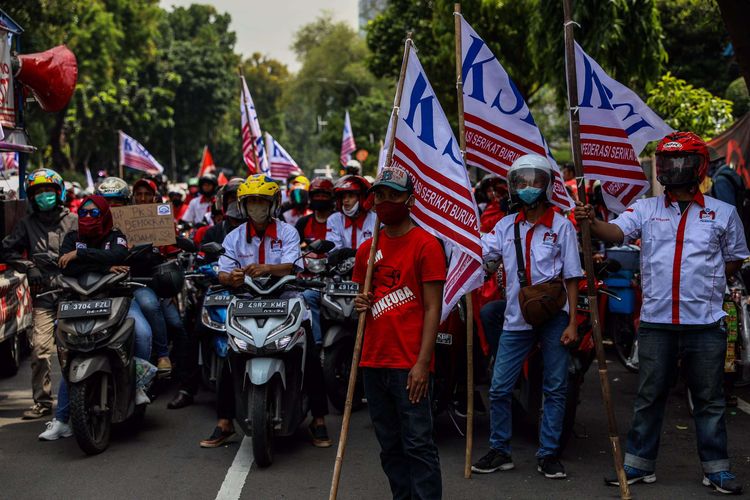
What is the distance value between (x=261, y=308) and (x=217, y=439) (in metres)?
1.09

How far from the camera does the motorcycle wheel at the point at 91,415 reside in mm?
6328

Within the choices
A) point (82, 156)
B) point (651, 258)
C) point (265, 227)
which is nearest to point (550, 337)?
point (651, 258)

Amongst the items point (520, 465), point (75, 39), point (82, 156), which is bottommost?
point (520, 465)

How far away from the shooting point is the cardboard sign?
7688 mm

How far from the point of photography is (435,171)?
5.68 m

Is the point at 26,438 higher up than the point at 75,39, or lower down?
lower down

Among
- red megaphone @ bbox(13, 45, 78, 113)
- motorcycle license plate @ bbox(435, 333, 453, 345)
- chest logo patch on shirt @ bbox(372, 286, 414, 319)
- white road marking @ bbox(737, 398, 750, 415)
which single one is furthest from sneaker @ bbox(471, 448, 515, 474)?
red megaphone @ bbox(13, 45, 78, 113)

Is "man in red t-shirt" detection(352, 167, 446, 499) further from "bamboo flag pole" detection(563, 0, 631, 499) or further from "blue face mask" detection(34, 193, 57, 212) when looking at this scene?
"blue face mask" detection(34, 193, 57, 212)

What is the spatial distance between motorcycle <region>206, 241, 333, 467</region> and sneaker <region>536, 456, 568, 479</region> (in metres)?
1.63

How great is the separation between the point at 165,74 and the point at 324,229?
43.3 metres

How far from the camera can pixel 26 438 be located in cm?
711

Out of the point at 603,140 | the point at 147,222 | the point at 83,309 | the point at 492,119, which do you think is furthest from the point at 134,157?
the point at 603,140

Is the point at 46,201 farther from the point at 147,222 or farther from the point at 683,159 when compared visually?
the point at 683,159

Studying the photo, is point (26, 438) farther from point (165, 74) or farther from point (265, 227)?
point (165, 74)
